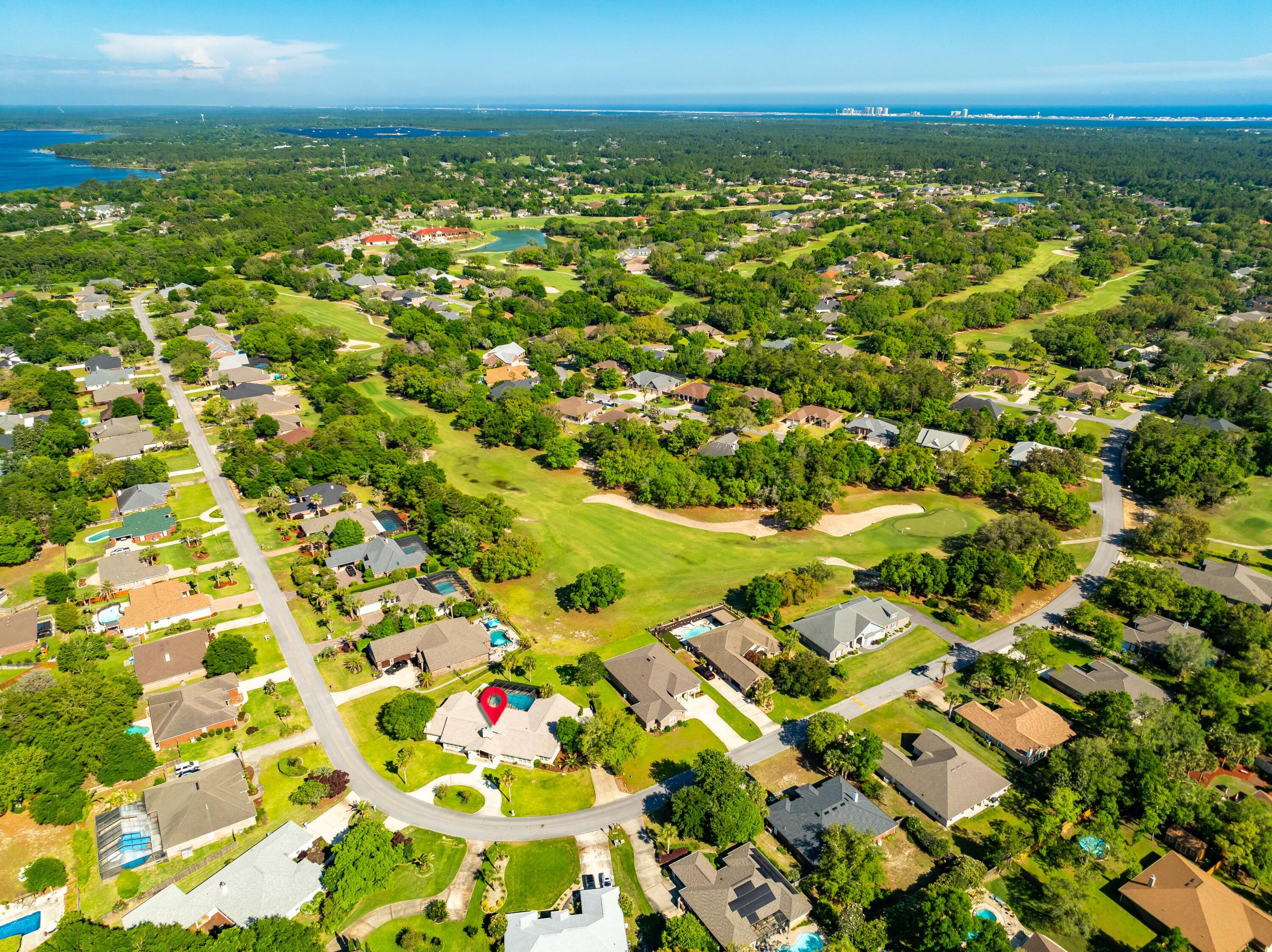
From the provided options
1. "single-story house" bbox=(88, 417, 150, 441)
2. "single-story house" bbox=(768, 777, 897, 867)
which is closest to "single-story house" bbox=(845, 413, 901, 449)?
"single-story house" bbox=(768, 777, 897, 867)

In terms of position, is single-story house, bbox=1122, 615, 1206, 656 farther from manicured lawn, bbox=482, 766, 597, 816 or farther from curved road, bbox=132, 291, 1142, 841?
manicured lawn, bbox=482, 766, 597, 816

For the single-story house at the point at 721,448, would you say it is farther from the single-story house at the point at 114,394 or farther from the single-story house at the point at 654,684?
the single-story house at the point at 114,394

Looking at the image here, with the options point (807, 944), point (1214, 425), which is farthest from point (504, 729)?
point (1214, 425)

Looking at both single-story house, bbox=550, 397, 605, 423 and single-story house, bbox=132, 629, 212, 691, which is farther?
single-story house, bbox=550, 397, 605, 423

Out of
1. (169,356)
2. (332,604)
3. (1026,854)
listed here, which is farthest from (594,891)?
(169,356)

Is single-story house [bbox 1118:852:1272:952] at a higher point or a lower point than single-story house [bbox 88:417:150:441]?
lower

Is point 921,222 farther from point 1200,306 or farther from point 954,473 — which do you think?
point 954,473
